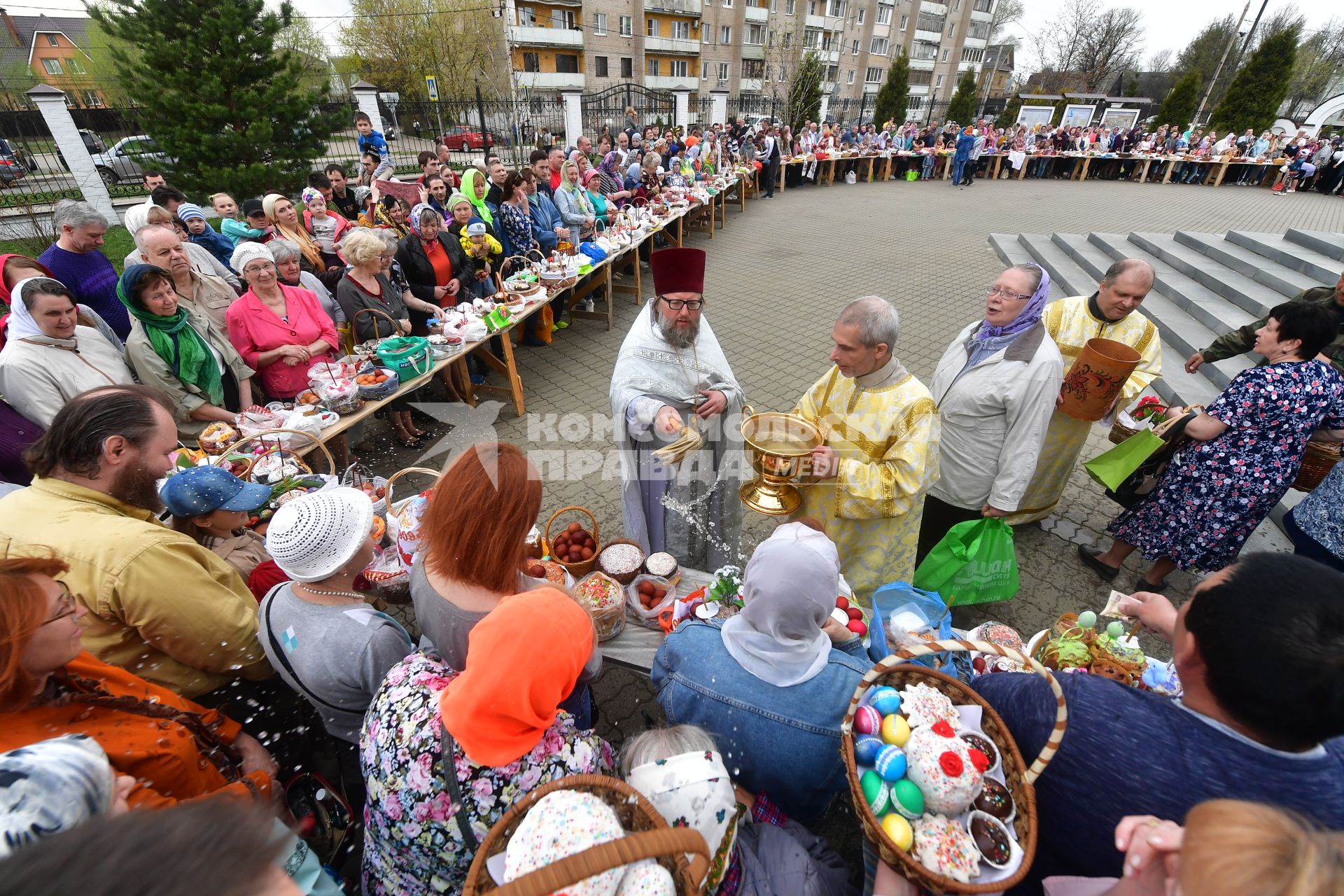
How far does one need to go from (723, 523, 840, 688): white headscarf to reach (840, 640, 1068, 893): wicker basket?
8.2 inches

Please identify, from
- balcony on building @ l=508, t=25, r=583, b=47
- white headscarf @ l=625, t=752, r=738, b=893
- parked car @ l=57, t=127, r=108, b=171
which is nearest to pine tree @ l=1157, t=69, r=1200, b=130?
white headscarf @ l=625, t=752, r=738, b=893

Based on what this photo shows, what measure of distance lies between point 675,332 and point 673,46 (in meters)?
49.0

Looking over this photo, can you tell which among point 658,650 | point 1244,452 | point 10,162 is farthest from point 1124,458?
point 10,162

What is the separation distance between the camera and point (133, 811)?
2.40 feet

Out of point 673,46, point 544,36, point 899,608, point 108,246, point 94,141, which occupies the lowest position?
point 108,246

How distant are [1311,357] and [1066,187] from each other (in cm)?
2208

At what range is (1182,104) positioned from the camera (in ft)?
73.1

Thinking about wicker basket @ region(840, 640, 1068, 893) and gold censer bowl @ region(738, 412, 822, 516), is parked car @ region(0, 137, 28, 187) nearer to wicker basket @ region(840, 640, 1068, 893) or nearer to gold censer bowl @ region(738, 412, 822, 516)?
gold censer bowl @ region(738, 412, 822, 516)

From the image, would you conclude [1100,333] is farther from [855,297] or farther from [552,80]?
[552,80]

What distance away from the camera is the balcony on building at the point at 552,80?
37.8 m

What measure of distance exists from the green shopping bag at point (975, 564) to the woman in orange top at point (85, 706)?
345 cm

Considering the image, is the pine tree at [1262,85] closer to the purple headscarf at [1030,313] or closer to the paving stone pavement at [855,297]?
the paving stone pavement at [855,297]

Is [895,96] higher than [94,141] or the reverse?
higher

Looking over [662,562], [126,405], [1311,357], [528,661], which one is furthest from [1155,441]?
[126,405]
